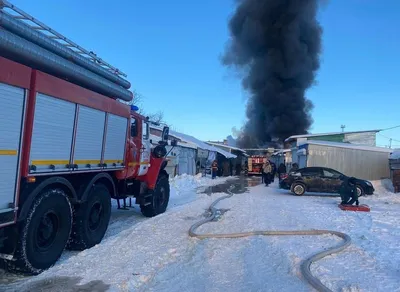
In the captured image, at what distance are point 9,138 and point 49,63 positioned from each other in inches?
57.7

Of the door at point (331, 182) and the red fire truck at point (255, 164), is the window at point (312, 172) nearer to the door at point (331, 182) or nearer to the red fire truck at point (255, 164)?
the door at point (331, 182)

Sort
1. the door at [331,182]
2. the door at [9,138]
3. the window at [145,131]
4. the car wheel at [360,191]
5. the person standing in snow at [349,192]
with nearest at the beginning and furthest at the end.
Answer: the door at [9,138]
the window at [145,131]
the person standing in snow at [349,192]
the car wheel at [360,191]
the door at [331,182]

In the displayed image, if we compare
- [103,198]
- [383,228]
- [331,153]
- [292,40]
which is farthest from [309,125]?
[103,198]

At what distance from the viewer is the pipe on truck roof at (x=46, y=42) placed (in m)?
4.53

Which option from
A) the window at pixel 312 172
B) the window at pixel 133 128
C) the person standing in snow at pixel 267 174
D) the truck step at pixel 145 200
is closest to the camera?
the window at pixel 133 128

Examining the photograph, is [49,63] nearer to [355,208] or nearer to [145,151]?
[145,151]

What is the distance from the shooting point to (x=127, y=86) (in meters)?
8.16

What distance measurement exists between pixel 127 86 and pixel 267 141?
41238mm

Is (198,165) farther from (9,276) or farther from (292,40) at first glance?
(9,276)

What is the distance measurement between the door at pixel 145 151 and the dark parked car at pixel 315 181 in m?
9.77

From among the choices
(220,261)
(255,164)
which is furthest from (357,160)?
(220,261)

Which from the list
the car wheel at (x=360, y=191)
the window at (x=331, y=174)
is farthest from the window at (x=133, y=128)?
the car wheel at (x=360, y=191)

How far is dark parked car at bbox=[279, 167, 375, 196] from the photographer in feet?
55.1

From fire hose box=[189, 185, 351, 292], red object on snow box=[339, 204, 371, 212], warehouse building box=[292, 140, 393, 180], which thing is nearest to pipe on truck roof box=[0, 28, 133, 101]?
fire hose box=[189, 185, 351, 292]
